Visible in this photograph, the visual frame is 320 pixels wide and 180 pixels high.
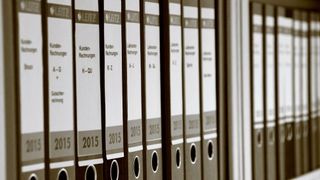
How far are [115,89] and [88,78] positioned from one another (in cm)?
5

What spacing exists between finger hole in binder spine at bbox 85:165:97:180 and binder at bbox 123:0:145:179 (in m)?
0.06

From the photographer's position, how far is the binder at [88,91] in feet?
2.43

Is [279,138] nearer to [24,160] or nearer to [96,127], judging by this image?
[96,127]

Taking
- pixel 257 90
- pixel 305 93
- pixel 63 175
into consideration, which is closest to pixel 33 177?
pixel 63 175

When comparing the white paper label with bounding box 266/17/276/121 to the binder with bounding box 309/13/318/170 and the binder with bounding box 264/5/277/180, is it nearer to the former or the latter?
the binder with bounding box 264/5/277/180

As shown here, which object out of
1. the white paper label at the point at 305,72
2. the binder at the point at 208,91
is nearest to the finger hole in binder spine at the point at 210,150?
the binder at the point at 208,91

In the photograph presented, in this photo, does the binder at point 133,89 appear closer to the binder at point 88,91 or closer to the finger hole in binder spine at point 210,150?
the binder at point 88,91

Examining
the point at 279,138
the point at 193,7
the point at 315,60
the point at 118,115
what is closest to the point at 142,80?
the point at 118,115

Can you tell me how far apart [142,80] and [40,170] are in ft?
0.73

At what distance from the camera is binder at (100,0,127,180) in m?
0.78

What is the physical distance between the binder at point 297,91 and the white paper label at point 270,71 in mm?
117

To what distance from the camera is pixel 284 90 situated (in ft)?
4.17

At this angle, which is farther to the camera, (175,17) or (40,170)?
(175,17)

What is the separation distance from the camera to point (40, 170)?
68cm
